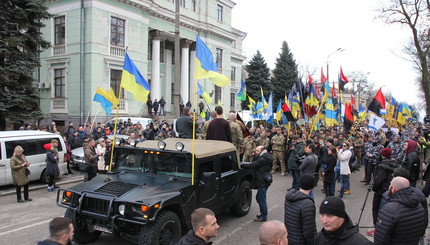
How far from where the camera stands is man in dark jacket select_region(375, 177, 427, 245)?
421 cm

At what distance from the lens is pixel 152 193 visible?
225 inches

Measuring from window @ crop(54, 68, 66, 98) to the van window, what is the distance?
16.6 meters

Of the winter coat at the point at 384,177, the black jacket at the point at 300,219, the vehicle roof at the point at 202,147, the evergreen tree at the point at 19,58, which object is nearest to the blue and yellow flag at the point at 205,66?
the vehicle roof at the point at 202,147

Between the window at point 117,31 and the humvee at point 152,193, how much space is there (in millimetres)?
21971

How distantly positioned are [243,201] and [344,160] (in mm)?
3962

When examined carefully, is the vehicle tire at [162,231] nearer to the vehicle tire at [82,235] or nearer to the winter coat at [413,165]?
the vehicle tire at [82,235]

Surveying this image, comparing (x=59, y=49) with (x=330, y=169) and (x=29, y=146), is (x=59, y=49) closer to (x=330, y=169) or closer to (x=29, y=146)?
(x=29, y=146)

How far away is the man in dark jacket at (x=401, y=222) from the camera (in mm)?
4207

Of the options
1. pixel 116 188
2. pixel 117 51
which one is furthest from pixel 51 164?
pixel 117 51

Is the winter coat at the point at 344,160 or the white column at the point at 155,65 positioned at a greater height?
the white column at the point at 155,65

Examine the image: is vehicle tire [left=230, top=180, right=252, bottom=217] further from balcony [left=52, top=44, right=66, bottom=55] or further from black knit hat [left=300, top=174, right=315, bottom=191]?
balcony [left=52, top=44, right=66, bottom=55]

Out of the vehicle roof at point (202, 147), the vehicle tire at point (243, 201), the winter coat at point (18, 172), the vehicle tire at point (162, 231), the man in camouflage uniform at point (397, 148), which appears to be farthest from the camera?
the man in camouflage uniform at point (397, 148)

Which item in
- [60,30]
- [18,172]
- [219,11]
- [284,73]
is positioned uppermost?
[219,11]

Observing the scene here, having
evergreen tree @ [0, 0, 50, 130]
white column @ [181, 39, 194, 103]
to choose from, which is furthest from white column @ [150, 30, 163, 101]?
evergreen tree @ [0, 0, 50, 130]
